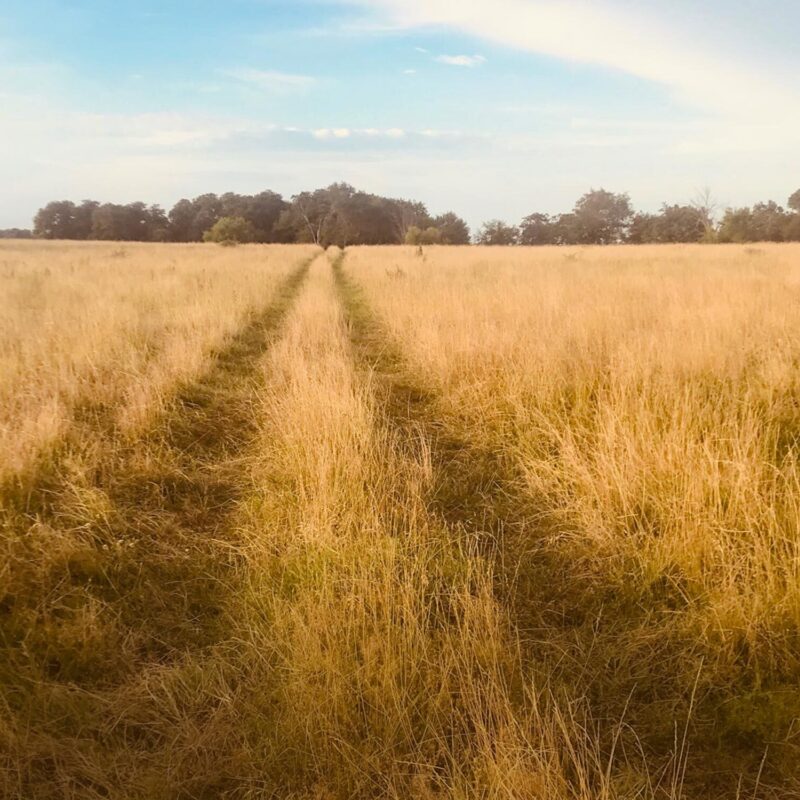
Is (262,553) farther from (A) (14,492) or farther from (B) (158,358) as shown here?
(B) (158,358)

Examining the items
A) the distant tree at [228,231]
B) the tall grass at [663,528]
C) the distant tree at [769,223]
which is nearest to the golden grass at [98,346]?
the tall grass at [663,528]

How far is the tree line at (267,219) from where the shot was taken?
61656 millimetres

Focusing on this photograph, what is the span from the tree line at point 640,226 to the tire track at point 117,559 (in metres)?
A: 54.2

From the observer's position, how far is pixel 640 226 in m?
65.9

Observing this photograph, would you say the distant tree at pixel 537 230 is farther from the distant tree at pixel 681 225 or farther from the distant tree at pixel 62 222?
the distant tree at pixel 62 222

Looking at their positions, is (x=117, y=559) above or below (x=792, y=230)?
below

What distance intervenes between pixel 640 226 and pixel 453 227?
884 inches

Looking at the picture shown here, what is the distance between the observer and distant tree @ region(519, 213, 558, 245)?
237 ft

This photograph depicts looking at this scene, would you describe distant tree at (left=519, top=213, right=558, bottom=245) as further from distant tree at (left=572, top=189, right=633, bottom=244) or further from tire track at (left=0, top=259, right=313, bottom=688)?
tire track at (left=0, top=259, right=313, bottom=688)

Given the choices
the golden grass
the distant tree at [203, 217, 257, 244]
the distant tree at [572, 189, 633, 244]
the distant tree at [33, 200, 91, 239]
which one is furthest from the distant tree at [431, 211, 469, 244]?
the golden grass

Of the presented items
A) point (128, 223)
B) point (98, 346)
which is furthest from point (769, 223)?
point (128, 223)

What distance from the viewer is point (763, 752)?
1.72m

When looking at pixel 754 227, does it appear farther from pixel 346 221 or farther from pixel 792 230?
pixel 346 221

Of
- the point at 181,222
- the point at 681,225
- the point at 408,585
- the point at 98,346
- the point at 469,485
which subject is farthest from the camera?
the point at 181,222
